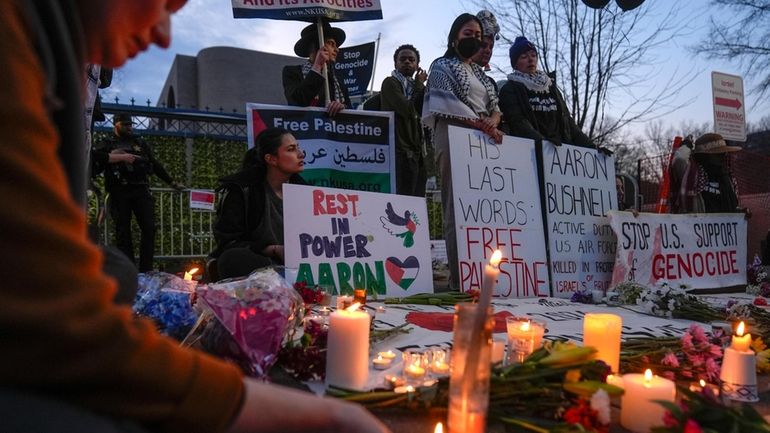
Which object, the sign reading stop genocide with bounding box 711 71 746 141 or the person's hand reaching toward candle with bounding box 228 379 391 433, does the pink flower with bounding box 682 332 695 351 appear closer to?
the person's hand reaching toward candle with bounding box 228 379 391 433

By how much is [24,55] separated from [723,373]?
7.61 feet

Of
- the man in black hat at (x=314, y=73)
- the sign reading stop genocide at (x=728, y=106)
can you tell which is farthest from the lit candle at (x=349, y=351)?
the sign reading stop genocide at (x=728, y=106)

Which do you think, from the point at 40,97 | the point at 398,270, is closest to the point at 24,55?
the point at 40,97

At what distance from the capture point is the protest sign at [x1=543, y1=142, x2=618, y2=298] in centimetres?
476

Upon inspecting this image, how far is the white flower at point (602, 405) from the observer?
5.05 feet

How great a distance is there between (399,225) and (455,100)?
1.25m

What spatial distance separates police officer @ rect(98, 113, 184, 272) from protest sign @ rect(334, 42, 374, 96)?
541 centimetres

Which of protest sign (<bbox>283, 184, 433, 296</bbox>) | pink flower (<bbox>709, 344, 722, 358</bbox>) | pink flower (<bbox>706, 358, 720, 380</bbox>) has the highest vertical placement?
protest sign (<bbox>283, 184, 433, 296</bbox>)

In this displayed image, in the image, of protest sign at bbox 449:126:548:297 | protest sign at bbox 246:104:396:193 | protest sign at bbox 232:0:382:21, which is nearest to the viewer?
protest sign at bbox 449:126:548:297

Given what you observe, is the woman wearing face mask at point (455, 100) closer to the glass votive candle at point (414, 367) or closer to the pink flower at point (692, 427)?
the glass votive candle at point (414, 367)

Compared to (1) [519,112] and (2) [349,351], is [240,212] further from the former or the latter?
(1) [519,112]

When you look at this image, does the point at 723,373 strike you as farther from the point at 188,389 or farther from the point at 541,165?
the point at 541,165

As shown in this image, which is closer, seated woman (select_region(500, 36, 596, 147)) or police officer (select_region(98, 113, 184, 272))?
seated woman (select_region(500, 36, 596, 147))

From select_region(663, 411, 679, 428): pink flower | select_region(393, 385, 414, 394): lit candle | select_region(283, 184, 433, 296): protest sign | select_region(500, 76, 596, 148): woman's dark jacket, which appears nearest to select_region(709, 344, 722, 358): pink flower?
select_region(663, 411, 679, 428): pink flower
